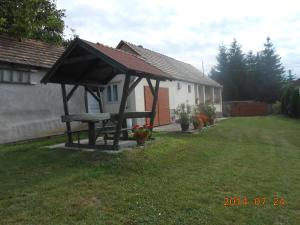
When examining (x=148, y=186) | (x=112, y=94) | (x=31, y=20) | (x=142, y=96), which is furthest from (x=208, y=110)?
(x=148, y=186)

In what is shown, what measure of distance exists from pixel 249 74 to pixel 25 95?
39.0 metres

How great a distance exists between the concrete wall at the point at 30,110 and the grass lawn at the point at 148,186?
9.32ft

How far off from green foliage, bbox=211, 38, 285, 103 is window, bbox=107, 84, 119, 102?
32.3 m

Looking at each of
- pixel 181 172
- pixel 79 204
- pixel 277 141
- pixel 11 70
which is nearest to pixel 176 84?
pixel 277 141

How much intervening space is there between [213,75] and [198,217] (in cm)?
4666

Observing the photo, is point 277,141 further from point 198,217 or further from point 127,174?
point 198,217

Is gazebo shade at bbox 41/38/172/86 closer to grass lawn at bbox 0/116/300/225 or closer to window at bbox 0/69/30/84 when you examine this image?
grass lawn at bbox 0/116/300/225

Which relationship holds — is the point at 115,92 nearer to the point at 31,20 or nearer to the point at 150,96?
the point at 150,96

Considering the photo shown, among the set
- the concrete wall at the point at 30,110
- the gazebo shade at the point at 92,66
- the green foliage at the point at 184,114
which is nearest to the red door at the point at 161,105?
the green foliage at the point at 184,114

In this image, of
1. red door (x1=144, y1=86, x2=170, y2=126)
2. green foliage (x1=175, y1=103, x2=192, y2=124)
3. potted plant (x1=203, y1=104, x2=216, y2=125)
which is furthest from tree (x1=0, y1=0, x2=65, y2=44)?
potted plant (x1=203, y1=104, x2=216, y2=125)

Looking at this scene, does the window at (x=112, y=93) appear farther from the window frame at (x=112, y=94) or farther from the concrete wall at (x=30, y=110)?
the concrete wall at (x=30, y=110)

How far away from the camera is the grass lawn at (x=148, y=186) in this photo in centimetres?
441

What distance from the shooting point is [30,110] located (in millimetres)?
12523

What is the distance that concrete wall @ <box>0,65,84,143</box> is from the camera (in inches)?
455
